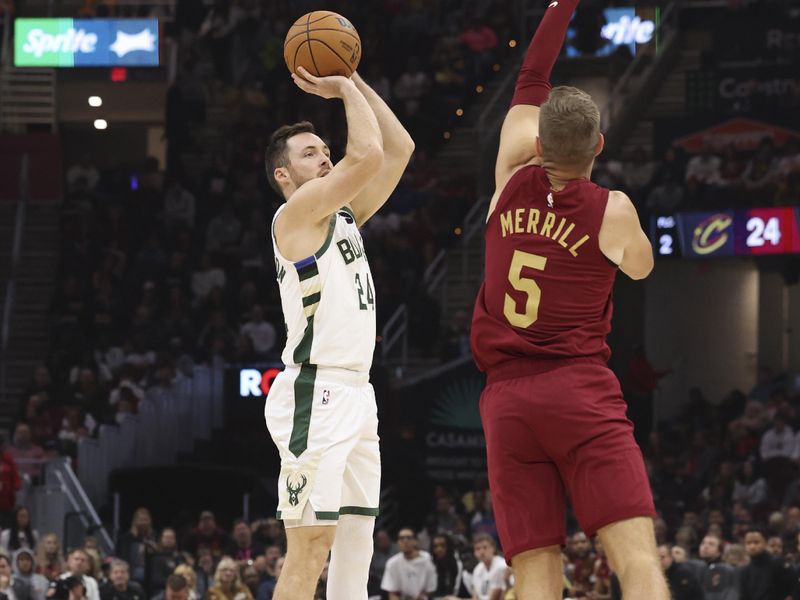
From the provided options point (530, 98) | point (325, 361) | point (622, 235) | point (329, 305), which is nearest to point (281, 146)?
point (329, 305)

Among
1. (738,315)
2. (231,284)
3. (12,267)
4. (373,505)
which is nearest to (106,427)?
(231,284)

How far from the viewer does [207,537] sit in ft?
60.2

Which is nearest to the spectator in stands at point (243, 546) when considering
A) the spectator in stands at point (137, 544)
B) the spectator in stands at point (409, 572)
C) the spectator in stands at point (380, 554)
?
the spectator in stands at point (137, 544)

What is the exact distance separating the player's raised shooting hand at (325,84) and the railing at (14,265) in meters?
17.4

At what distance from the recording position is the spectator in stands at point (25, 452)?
1975 cm

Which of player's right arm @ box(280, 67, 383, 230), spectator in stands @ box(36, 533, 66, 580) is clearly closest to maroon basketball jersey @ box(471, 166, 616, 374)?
player's right arm @ box(280, 67, 383, 230)

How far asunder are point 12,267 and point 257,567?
1066cm

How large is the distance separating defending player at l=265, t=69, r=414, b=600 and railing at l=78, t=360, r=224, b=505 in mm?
13389

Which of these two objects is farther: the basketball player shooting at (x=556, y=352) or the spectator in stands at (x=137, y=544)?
the spectator in stands at (x=137, y=544)

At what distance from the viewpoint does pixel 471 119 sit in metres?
26.4

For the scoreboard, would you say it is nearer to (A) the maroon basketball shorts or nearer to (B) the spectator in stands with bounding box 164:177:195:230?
(B) the spectator in stands with bounding box 164:177:195:230

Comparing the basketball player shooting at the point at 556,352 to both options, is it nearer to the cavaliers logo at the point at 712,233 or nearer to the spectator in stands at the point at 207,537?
the spectator in stands at the point at 207,537

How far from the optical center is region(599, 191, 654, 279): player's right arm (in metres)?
5.66

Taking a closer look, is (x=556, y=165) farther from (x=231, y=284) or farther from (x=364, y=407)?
(x=231, y=284)
